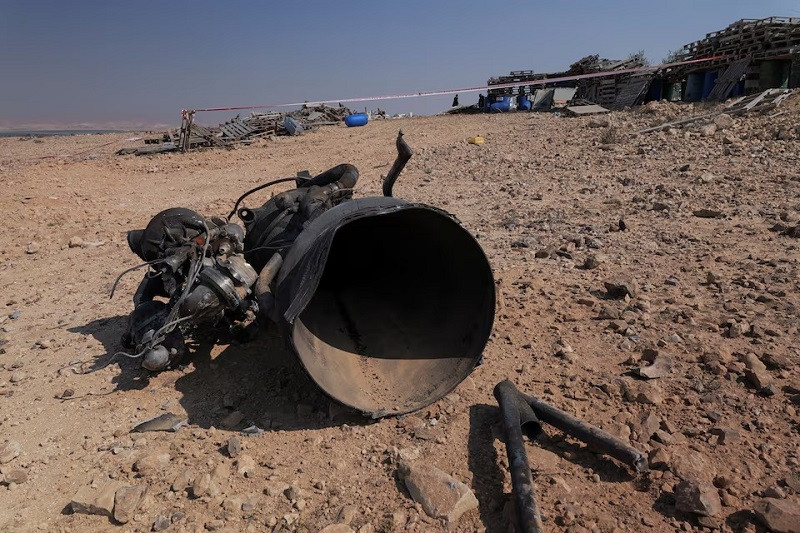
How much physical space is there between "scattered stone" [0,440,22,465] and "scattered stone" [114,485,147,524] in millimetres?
716

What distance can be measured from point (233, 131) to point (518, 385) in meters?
16.2

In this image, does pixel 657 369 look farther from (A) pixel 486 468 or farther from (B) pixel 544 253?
(B) pixel 544 253

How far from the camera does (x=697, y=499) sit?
201cm

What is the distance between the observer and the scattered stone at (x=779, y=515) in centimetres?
190

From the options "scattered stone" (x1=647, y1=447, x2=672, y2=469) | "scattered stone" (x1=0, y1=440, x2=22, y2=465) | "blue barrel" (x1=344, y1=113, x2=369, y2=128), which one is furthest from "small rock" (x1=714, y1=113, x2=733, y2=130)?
"blue barrel" (x1=344, y1=113, x2=369, y2=128)

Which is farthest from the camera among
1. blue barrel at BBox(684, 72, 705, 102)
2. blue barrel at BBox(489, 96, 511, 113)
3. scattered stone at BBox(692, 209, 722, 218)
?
blue barrel at BBox(489, 96, 511, 113)

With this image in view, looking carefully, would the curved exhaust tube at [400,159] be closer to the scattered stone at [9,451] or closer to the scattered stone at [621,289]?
the scattered stone at [621,289]

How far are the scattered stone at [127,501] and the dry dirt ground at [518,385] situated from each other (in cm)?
4

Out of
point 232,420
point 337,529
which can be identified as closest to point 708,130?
point 232,420

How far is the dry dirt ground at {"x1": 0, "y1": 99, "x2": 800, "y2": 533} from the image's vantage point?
2.20m

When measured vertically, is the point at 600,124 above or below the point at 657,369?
above

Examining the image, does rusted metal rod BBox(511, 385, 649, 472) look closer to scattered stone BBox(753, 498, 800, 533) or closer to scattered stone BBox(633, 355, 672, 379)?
scattered stone BBox(753, 498, 800, 533)

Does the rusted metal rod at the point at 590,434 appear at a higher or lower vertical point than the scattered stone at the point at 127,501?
higher

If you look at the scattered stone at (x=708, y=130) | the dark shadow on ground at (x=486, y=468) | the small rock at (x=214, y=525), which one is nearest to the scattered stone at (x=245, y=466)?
the small rock at (x=214, y=525)
